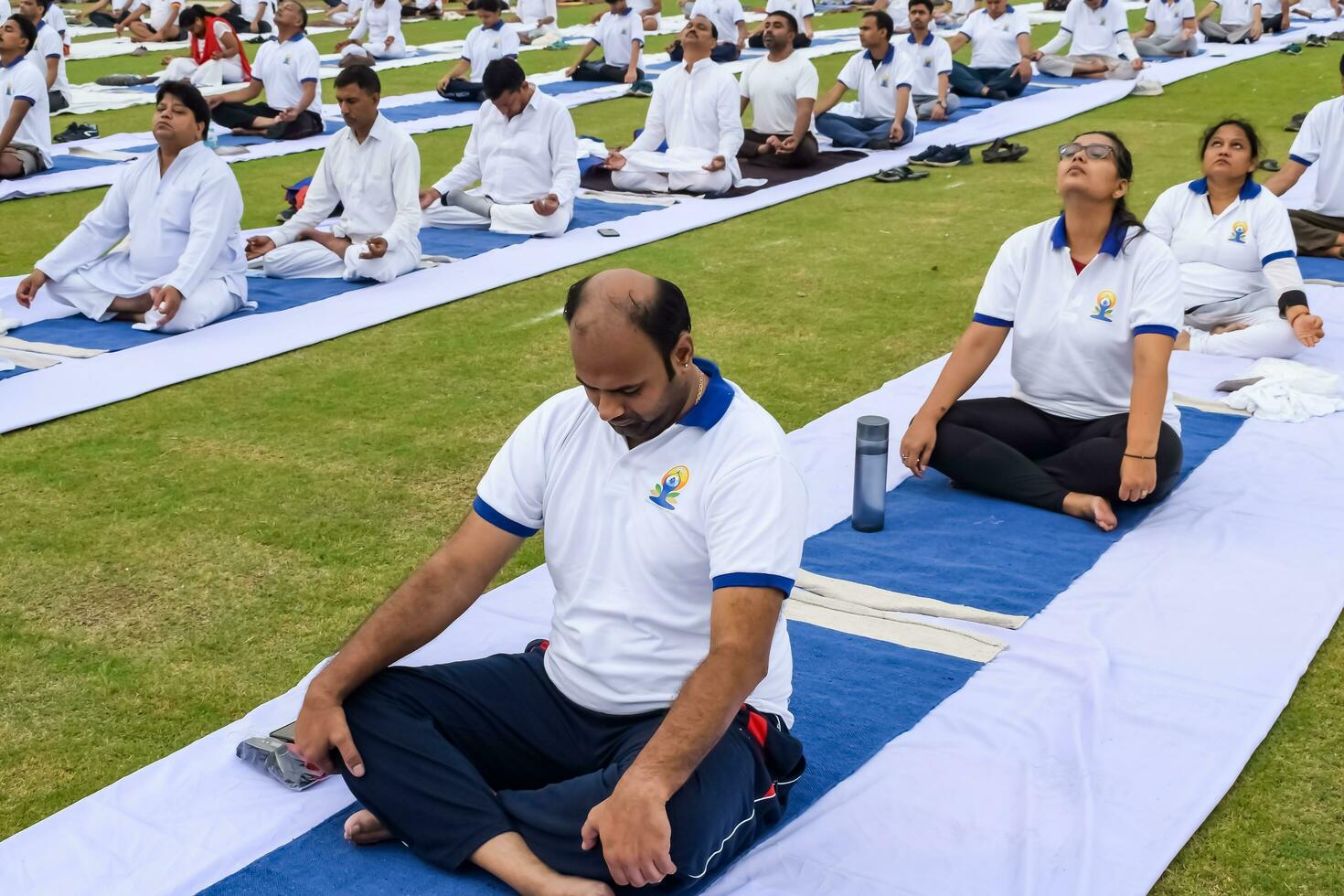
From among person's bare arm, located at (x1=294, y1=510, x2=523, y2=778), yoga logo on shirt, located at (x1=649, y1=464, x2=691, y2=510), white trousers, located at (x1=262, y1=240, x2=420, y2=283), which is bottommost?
white trousers, located at (x1=262, y1=240, x2=420, y2=283)

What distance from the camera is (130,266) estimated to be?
659 centimetres

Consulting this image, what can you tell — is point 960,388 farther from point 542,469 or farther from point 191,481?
point 191,481

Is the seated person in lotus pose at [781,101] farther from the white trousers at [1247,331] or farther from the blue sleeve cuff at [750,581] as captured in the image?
the blue sleeve cuff at [750,581]

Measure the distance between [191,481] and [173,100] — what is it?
88.8 inches

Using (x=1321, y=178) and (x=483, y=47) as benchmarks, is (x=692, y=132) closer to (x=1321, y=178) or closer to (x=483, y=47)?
(x=1321, y=178)

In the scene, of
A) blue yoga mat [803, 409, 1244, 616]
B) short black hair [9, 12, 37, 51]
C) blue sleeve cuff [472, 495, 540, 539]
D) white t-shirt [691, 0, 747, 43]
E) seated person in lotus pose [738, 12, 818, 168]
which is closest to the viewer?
blue sleeve cuff [472, 495, 540, 539]

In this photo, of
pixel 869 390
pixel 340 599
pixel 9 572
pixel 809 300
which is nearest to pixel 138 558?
pixel 9 572

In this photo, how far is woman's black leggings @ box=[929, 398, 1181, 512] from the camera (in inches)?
170

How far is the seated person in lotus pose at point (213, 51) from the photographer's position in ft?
43.8

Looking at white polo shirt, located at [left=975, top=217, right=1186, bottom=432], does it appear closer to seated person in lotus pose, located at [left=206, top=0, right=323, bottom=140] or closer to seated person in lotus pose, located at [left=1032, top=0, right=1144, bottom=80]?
seated person in lotus pose, located at [left=206, top=0, right=323, bottom=140]

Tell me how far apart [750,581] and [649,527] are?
25 centimetres

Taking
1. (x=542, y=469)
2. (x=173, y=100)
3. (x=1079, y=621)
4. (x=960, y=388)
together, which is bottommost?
(x=1079, y=621)

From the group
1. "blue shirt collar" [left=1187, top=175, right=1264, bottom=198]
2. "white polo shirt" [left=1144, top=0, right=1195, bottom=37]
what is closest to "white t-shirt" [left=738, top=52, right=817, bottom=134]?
"blue shirt collar" [left=1187, top=175, right=1264, bottom=198]

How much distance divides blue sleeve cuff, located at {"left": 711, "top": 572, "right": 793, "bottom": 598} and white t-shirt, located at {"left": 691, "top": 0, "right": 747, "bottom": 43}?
50.1 ft
